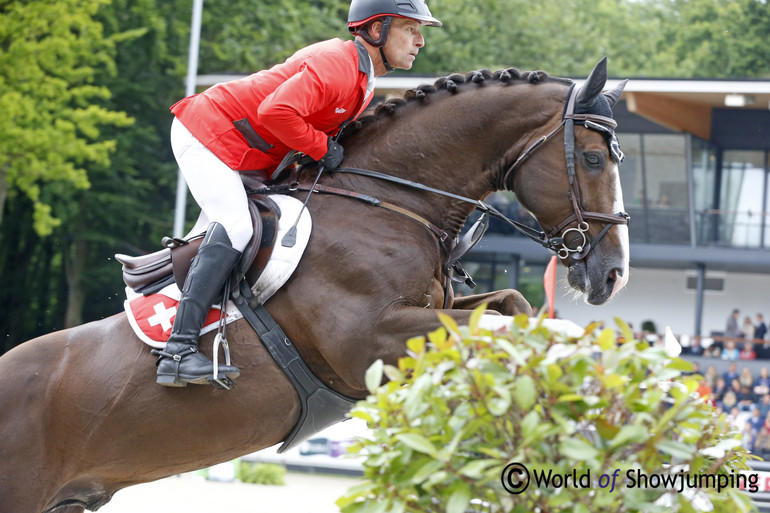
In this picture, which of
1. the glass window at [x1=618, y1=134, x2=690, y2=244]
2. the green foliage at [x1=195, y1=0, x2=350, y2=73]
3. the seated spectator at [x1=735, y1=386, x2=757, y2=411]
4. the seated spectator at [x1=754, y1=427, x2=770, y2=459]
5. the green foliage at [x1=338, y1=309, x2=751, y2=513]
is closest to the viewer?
the green foliage at [x1=338, y1=309, x2=751, y2=513]

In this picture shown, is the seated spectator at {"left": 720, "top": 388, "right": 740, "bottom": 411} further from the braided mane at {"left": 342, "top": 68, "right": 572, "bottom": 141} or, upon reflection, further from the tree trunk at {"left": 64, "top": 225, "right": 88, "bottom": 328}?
the tree trunk at {"left": 64, "top": 225, "right": 88, "bottom": 328}

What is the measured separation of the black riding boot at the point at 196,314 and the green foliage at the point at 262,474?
32.2 feet

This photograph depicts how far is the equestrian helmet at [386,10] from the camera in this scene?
4.31m

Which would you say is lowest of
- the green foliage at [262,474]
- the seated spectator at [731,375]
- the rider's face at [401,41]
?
the seated spectator at [731,375]

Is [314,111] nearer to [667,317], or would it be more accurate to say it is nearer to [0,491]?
[0,491]

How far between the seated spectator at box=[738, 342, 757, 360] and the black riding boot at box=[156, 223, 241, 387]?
18877 mm

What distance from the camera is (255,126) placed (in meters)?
4.34

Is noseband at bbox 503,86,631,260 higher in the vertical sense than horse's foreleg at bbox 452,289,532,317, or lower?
higher

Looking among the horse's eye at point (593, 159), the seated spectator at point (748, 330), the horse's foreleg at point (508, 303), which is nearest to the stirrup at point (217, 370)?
the horse's foreleg at point (508, 303)

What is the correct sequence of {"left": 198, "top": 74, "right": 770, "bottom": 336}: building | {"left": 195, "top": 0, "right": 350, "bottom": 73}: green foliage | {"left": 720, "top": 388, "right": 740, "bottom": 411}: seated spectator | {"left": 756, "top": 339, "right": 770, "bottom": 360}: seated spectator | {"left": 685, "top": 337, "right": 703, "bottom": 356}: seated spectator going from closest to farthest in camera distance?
{"left": 720, "top": 388, "right": 740, "bottom": 411}: seated spectator < {"left": 756, "top": 339, "right": 770, "bottom": 360}: seated spectator < {"left": 685, "top": 337, "right": 703, "bottom": 356}: seated spectator < {"left": 198, "top": 74, "right": 770, "bottom": 336}: building < {"left": 195, "top": 0, "right": 350, "bottom": 73}: green foliage

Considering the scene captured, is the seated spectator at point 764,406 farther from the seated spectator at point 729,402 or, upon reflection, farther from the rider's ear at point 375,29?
the rider's ear at point 375,29

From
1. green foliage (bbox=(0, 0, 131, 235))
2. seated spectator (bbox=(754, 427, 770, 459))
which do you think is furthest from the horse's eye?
green foliage (bbox=(0, 0, 131, 235))

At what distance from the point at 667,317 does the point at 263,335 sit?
23737 mm

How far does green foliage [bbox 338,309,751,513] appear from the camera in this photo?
96.9 inches
